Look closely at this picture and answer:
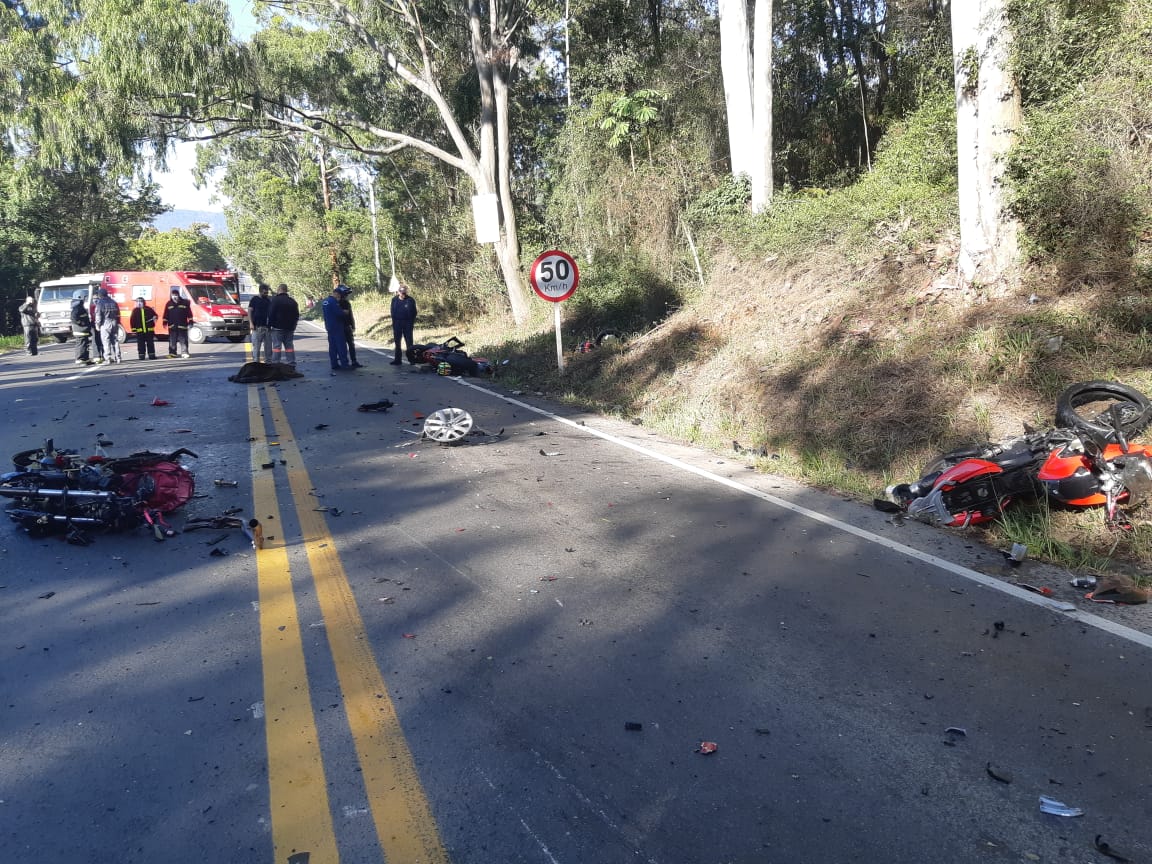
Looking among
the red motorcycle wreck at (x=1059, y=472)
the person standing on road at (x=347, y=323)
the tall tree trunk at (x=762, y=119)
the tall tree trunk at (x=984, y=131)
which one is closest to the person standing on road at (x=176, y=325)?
the person standing on road at (x=347, y=323)

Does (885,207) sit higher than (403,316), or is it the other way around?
(885,207)

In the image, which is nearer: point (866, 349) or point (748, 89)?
point (866, 349)

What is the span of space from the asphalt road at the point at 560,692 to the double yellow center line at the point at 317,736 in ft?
0.05

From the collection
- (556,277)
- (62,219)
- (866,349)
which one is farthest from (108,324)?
(62,219)

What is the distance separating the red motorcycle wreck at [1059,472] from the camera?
5863 millimetres

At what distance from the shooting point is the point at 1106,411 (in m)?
6.84

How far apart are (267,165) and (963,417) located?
61.7 meters

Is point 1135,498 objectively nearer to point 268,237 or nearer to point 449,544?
point 449,544

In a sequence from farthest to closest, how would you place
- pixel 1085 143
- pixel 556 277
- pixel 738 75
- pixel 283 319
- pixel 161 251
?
pixel 161 251, pixel 283 319, pixel 738 75, pixel 556 277, pixel 1085 143

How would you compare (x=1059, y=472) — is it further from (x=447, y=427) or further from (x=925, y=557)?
(x=447, y=427)

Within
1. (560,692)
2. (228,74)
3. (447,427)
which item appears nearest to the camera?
(560,692)

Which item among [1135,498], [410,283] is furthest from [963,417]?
[410,283]

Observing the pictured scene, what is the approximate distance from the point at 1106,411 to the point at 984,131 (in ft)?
14.4

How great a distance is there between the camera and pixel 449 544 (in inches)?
244
